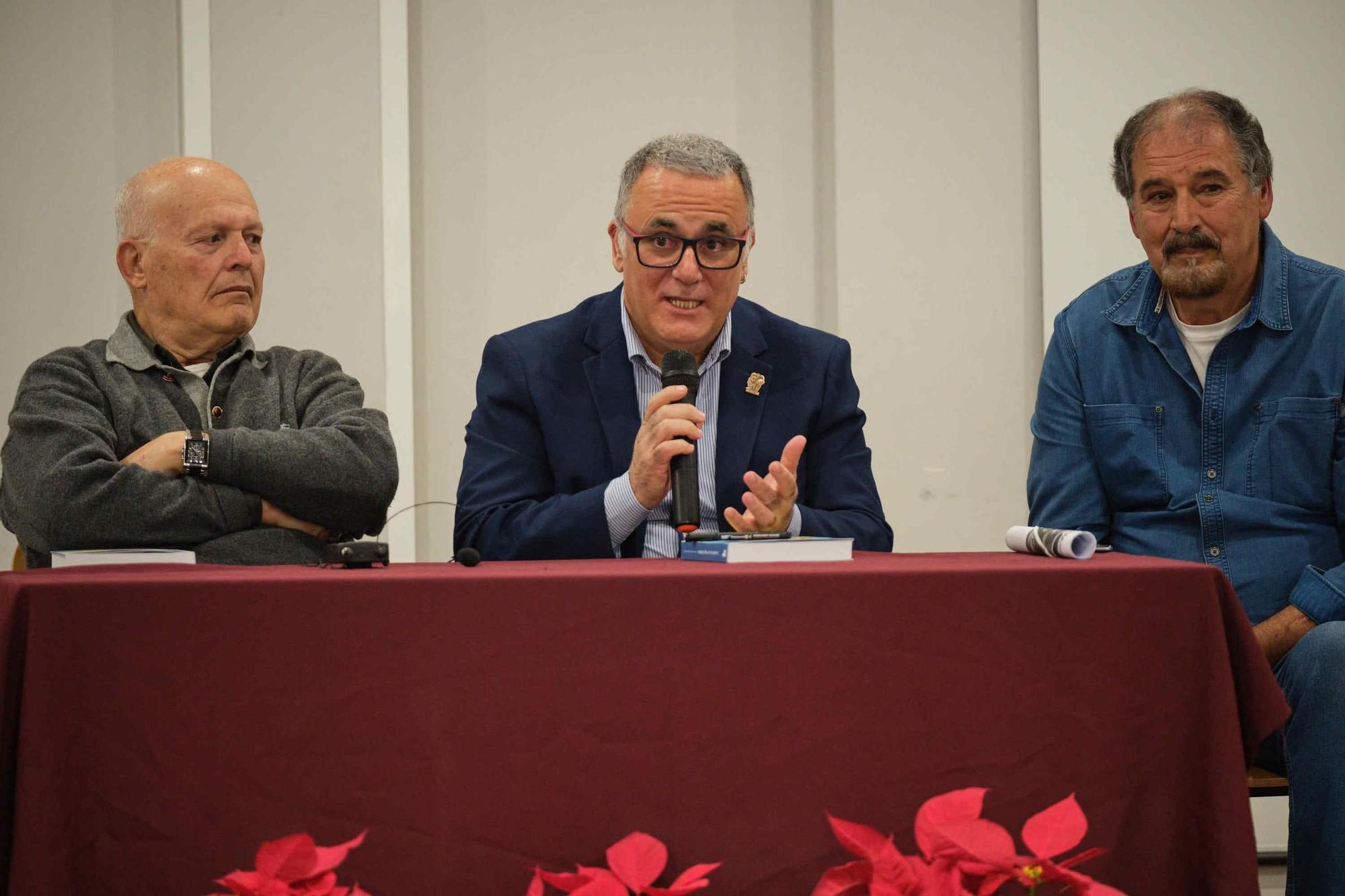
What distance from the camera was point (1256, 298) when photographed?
2289mm

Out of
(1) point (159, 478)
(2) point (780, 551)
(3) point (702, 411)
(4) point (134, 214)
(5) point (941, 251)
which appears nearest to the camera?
(2) point (780, 551)

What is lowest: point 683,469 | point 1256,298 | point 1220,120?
point 683,469

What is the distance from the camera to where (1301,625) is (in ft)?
6.59

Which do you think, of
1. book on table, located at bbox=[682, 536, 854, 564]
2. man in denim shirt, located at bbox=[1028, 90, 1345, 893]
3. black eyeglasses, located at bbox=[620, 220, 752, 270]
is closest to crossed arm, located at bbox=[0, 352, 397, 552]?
black eyeglasses, located at bbox=[620, 220, 752, 270]

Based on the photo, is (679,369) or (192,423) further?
(192,423)

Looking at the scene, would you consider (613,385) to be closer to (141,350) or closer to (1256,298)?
(141,350)

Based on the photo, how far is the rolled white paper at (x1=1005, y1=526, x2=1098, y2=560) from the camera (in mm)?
1586

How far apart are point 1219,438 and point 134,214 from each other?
214 cm

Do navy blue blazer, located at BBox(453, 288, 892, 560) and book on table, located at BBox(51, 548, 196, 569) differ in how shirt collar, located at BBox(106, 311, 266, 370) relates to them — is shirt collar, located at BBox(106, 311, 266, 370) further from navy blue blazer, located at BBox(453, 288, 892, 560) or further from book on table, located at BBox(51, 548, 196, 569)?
book on table, located at BBox(51, 548, 196, 569)

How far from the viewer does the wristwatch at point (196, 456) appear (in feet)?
6.77

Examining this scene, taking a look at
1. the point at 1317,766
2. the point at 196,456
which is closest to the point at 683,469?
the point at 196,456

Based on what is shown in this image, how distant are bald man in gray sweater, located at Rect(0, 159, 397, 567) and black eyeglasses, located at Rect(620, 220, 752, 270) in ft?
1.95

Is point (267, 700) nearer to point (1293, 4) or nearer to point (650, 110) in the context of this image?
point (650, 110)

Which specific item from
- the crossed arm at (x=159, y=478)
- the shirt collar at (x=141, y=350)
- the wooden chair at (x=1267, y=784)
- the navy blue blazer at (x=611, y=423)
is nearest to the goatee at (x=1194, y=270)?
the navy blue blazer at (x=611, y=423)
